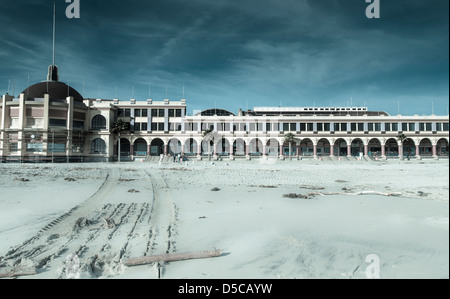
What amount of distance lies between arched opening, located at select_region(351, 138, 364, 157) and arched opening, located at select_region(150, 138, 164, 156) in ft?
140

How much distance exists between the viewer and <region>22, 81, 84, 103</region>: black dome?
4809 centimetres

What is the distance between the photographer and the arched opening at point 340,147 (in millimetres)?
57844

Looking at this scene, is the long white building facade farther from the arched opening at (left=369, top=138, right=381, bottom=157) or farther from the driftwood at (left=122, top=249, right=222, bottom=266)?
the driftwood at (left=122, top=249, right=222, bottom=266)

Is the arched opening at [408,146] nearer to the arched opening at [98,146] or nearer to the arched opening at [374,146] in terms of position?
the arched opening at [374,146]

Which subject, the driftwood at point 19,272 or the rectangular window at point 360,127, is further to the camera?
the rectangular window at point 360,127

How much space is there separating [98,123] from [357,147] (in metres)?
55.2

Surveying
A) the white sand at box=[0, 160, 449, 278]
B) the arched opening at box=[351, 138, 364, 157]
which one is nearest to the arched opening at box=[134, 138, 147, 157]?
the white sand at box=[0, 160, 449, 278]

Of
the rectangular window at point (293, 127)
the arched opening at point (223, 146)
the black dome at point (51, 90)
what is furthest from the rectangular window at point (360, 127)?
the black dome at point (51, 90)

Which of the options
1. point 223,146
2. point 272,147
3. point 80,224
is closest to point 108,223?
point 80,224

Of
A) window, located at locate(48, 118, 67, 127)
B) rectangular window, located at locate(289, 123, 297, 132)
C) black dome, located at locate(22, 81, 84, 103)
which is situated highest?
black dome, located at locate(22, 81, 84, 103)

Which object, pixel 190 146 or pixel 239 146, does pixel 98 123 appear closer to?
pixel 190 146

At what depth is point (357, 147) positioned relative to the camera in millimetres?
57688

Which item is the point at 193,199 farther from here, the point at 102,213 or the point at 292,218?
the point at 292,218

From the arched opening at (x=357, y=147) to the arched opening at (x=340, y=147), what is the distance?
159 centimetres
